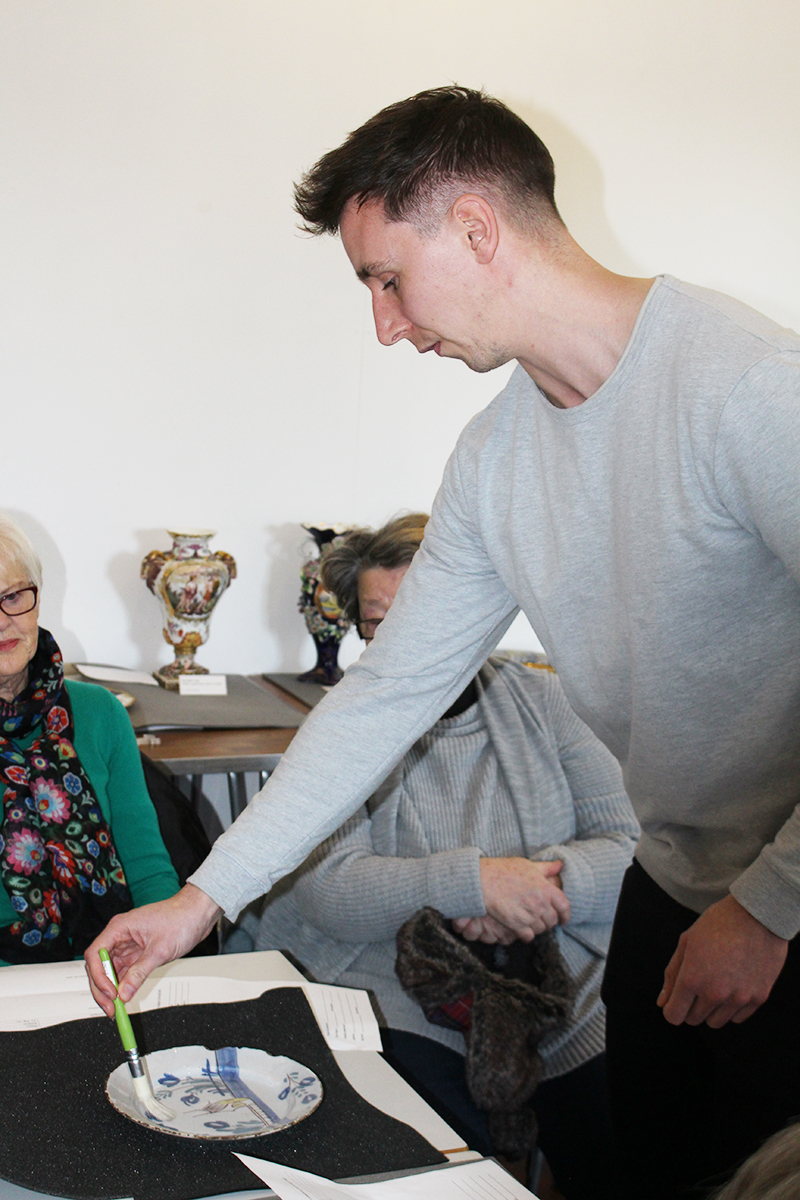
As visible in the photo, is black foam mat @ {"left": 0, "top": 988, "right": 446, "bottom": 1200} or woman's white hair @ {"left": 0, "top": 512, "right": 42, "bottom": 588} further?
woman's white hair @ {"left": 0, "top": 512, "right": 42, "bottom": 588}

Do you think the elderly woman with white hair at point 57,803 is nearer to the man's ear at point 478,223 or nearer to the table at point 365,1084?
the table at point 365,1084

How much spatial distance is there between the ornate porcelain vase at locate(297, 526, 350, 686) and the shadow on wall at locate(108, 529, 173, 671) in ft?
1.22

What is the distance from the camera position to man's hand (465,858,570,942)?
157 centimetres

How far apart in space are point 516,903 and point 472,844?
0.47 ft

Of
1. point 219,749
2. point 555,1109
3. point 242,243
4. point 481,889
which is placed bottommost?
point 555,1109

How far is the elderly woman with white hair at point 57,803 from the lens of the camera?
58.4 inches

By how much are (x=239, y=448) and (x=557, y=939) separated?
159 cm

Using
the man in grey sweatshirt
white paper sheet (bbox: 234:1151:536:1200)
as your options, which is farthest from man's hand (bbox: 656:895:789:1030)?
white paper sheet (bbox: 234:1151:536:1200)

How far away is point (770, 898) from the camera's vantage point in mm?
877

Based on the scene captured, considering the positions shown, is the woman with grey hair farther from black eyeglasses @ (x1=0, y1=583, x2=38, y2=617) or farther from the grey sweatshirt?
black eyeglasses @ (x1=0, y1=583, x2=38, y2=617)

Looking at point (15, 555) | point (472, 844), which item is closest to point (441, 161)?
point (15, 555)

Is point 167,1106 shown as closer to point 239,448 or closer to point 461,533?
point 461,533

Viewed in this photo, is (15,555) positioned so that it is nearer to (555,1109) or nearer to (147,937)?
(147,937)

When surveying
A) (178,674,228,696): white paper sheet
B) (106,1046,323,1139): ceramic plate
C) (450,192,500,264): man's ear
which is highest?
(450,192,500,264): man's ear
